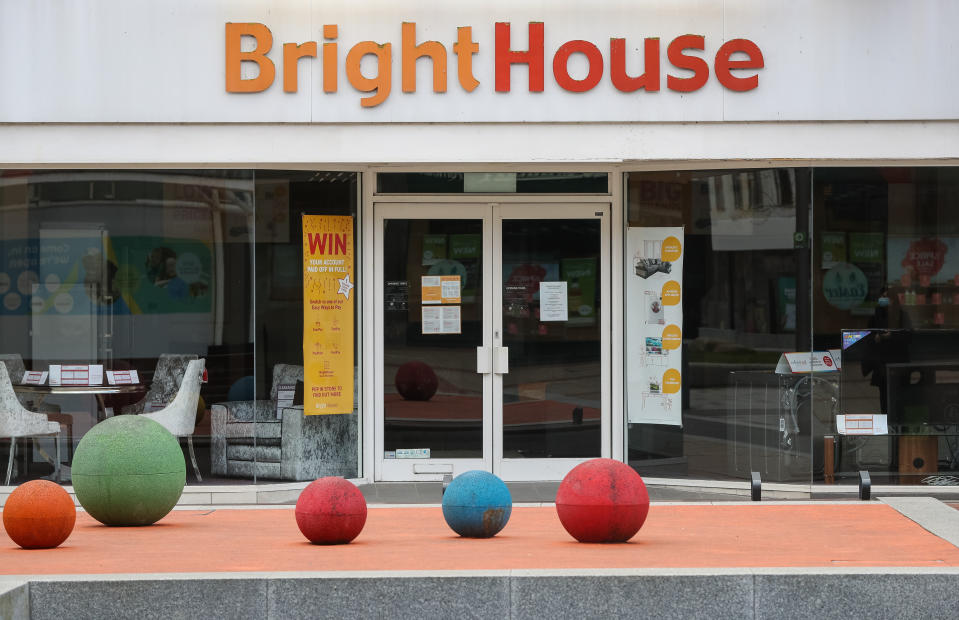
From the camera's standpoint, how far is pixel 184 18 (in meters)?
12.1

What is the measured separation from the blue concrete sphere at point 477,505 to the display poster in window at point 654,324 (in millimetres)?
4713

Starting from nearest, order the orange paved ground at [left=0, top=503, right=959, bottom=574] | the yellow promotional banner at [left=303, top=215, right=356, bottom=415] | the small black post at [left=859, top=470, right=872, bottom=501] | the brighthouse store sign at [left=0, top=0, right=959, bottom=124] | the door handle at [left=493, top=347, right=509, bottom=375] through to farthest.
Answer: the orange paved ground at [left=0, top=503, right=959, bottom=574]
the small black post at [left=859, top=470, right=872, bottom=501]
the brighthouse store sign at [left=0, top=0, right=959, bottom=124]
the yellow promotional banner at [left=303, top=215, right=356, bottom=415]
the door handle at [left=493, top=347, right=509, bottom=375]

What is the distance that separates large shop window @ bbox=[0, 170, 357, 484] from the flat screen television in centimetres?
525

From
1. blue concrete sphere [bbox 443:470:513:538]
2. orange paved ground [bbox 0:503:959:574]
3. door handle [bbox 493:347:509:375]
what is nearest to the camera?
orange paved ground [bbox 0:503:959:574]

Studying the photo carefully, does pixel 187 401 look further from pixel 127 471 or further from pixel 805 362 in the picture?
pixel 805 362

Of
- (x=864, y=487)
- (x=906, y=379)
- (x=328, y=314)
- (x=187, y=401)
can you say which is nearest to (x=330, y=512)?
(x=864, y=487)

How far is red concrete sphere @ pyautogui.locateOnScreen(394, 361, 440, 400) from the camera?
13.0m

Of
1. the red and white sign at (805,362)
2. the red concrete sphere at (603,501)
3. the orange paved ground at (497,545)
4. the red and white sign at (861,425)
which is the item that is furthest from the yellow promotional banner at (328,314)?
the red concrete sphere at (603,501)

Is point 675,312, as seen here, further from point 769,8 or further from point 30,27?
point 30,27

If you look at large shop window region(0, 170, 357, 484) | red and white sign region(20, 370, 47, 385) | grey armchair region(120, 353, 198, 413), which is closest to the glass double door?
large shop window region(0, 170, 357, 484)

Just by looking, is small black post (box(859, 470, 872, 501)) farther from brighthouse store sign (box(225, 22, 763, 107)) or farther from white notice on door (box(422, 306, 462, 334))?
white notice on door (box(422, 306, 462, 334))

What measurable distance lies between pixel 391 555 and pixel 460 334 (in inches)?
216

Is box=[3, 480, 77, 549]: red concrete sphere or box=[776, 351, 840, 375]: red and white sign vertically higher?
box=[776, 351, 840, 375]: red and white sign

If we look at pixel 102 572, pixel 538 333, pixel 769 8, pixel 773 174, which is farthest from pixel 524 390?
pixel 102 572
